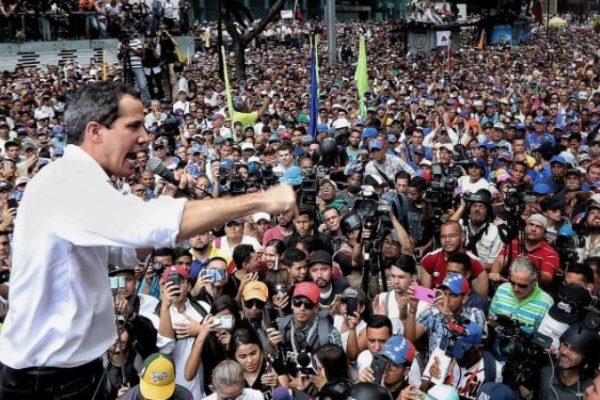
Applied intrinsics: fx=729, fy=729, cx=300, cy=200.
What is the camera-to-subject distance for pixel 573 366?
4418mm

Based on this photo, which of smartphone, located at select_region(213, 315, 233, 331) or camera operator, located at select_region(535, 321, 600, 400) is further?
smartphone, located at select_region(213, 315, 233, 331)

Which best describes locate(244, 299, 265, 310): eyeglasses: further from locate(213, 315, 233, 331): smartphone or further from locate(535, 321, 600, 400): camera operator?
locate(535, 321, 600, 400): camera operator

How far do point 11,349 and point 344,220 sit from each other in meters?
4.65

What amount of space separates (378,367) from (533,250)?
9.79ft

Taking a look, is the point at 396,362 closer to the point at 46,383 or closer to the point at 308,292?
the point at 308,292

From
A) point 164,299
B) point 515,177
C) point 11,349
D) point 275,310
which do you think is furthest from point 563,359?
point 515,177

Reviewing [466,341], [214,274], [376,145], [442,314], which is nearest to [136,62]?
[376,145]

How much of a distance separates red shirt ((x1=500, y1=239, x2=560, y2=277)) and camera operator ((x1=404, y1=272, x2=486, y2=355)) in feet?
3.99

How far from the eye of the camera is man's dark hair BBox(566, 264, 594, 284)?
220 inches

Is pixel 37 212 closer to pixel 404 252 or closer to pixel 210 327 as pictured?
pixel 210 327

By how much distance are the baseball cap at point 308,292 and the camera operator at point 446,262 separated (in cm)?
136

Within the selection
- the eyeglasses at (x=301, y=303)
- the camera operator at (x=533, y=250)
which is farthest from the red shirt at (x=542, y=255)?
the eyeglasses at (x=301, y=303)

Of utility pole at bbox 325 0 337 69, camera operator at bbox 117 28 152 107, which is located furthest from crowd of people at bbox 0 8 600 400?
utility pole at bbox 325 0 337 69

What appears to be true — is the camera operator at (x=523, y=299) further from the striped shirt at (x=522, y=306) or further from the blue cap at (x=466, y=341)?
the blue cap at (x=466, y=341)
